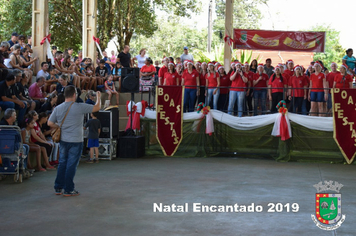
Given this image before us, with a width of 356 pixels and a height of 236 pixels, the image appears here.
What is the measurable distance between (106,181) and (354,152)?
21.7 ft

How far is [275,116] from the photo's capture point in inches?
502

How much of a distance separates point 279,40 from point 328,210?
10994mm

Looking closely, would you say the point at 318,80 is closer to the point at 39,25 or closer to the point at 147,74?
the point at 147,74

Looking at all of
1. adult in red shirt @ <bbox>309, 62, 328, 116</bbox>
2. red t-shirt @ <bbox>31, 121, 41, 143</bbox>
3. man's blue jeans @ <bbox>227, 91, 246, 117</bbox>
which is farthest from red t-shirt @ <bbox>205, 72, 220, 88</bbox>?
red t-shirt @ <bbox>31, 121, 41, 143</bbox>

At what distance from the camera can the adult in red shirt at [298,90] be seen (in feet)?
45.1

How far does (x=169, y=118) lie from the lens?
13414mm

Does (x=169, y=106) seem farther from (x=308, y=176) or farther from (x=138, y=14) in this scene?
(x=138, y=14)

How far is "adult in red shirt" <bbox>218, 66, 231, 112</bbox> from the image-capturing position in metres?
14.3

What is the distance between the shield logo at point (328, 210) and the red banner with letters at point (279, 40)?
33.8 ft

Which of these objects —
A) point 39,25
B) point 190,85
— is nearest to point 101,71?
point 39,25

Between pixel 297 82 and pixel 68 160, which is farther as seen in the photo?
pixel 297 82

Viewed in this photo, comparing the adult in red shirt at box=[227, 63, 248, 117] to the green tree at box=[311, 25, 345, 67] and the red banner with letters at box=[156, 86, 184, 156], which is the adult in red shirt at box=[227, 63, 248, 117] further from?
the green tree at box=[311, 25, 345, 67]

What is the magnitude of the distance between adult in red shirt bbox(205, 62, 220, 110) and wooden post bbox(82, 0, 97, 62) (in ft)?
23.2

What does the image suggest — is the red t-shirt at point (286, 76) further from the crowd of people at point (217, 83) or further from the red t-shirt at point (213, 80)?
the red t-shirt at point (213, 80)
